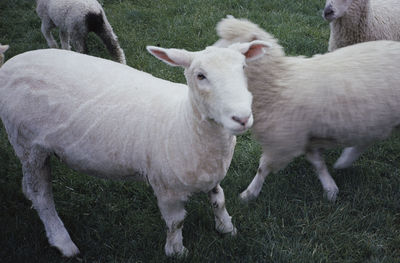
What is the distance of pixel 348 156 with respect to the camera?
134 inches

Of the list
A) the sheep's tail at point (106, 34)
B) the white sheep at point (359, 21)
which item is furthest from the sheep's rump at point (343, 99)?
the sheep's tail at point (106, 34)

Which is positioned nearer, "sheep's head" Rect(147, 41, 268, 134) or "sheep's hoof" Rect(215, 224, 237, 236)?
"sheep's head" Rect(147, 41, 268, 134)

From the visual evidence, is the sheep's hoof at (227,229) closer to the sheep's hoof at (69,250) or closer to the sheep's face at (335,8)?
the sheep's hoof at (69,250)

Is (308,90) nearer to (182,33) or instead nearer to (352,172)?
(352,172)

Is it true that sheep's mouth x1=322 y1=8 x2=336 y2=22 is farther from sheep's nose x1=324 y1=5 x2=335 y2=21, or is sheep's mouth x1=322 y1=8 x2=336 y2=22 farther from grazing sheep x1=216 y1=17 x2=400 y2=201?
grazing sheep x1=216 y1=17 x2=400 y2=201

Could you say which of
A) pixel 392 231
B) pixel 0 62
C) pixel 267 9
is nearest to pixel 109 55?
pixel 0 62

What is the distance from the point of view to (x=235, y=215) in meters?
3.07

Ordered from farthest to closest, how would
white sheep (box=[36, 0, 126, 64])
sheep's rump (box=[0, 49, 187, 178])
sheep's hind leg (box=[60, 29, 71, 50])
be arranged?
1. sheep's hind leg (box=[60, 29, 71, 50])
2. white sheep (box=[36, 0, 126, 64])
3. sheep's rump (box=[0, 49, 187, 178])

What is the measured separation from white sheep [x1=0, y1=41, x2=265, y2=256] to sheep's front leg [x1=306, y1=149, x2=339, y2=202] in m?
0.92

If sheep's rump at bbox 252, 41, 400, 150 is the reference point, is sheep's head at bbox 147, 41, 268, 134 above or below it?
above

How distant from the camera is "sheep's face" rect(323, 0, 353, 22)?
12.1 ft

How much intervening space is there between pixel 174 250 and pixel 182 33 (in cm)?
394

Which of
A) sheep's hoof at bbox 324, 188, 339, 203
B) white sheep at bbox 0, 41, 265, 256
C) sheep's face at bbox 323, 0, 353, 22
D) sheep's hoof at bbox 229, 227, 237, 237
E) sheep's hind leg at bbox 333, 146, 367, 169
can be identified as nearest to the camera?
white sheep at bbox 0, 41, 265, 256

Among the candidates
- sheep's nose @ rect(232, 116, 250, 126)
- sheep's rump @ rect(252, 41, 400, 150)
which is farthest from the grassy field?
sheep's nose @ rect(232, 116, 250, 126)
